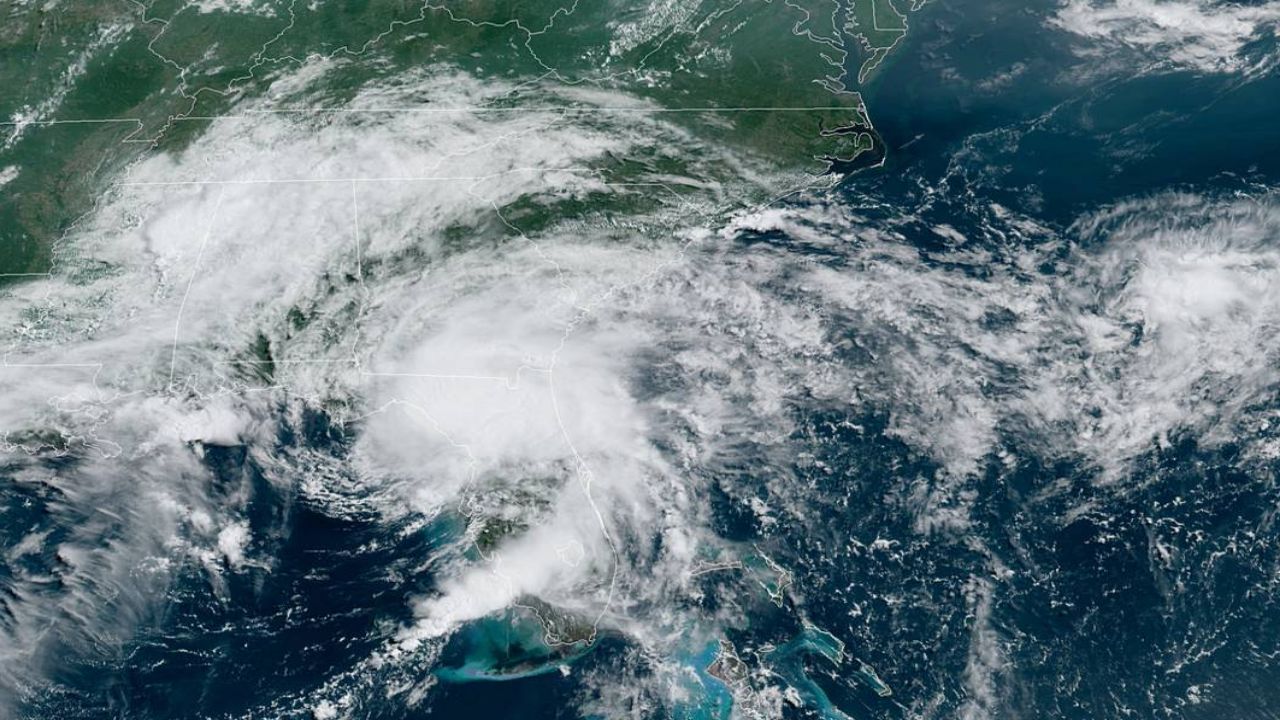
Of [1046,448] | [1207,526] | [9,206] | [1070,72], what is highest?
[9,206]

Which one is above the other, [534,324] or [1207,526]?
[534,324]

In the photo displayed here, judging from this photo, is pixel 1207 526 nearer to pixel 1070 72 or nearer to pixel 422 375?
pixel 1070 72

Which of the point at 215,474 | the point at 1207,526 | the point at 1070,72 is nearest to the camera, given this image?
the point at 1207,526

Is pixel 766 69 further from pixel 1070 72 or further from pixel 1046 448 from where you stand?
pixel 1046 448

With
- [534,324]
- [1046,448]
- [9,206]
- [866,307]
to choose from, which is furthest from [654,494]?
[9,206]

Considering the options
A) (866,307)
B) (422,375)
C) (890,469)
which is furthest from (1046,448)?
(422,375)

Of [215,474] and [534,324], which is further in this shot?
[534,324]

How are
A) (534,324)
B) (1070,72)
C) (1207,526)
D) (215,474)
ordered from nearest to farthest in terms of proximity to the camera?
(1207,526)
(215,474)
(534,324)
(1070,72)
